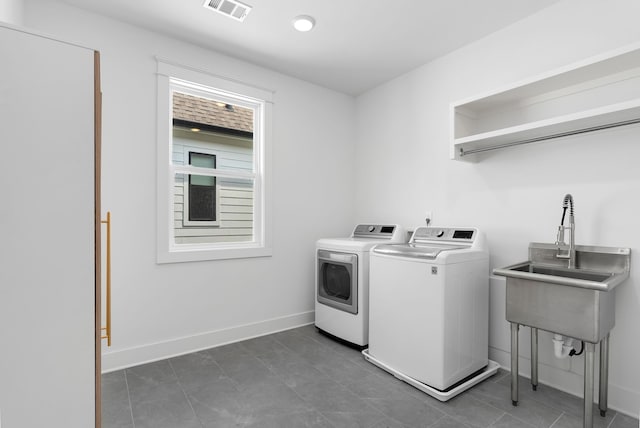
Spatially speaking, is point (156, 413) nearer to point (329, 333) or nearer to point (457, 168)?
point (329, 333)

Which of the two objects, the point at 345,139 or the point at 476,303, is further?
the point at 345,139

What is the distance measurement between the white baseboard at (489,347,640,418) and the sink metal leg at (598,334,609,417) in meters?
0.04

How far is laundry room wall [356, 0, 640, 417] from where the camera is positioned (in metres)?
1.92

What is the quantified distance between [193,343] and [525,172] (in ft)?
9.96

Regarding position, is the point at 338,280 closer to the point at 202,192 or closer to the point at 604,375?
the point at 202,192

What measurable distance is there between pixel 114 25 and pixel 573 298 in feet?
11.8

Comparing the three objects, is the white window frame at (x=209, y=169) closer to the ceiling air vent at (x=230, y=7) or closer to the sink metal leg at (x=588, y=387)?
the ceiling air vent at (x=230, y=7)

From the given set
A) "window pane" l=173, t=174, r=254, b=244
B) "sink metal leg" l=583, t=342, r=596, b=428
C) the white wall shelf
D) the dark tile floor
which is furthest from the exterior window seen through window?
"sink metal leg" l=583, t=342, r=596, b=428

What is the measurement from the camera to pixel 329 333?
3.05 m

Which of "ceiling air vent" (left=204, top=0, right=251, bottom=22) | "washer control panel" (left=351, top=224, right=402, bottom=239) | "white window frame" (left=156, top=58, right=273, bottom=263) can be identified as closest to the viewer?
"ceiling air vent" (left=204, top=0, right=251, bottom=22)

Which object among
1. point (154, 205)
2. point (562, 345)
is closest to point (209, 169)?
point (154, 205)

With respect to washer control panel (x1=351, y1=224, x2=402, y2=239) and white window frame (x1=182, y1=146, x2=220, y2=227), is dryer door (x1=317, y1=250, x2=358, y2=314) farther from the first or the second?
white window frame (x1=182, y1=146, x2=220, y2=227)
